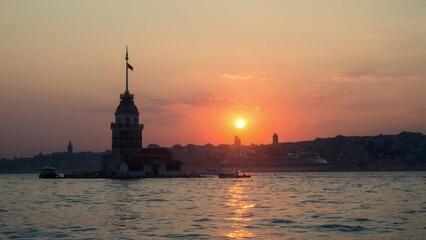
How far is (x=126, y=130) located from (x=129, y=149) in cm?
406

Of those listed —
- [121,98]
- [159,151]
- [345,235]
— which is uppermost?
[121,98]

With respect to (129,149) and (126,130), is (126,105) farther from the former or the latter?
(129,149)

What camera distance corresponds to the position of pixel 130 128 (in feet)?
466

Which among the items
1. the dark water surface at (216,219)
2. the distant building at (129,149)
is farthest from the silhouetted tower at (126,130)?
the dark water surface at (216,219)

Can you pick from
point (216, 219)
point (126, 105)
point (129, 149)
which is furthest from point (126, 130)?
point (216, 219)

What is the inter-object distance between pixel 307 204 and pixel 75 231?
84.0ft

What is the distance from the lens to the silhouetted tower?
142000 mm

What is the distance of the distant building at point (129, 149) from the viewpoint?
14138 centimetres

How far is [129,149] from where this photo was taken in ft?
469

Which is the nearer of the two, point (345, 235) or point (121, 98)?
point (345, 235)

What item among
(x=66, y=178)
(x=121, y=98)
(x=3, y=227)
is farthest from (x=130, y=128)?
(x=3, y=227)

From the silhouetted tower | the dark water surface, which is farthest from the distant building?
the dark water surface

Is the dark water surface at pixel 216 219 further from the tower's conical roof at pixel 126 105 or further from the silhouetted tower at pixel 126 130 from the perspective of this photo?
the tower's conical roof at pixel 126 105

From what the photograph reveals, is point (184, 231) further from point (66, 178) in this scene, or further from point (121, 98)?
point (66, 178)
